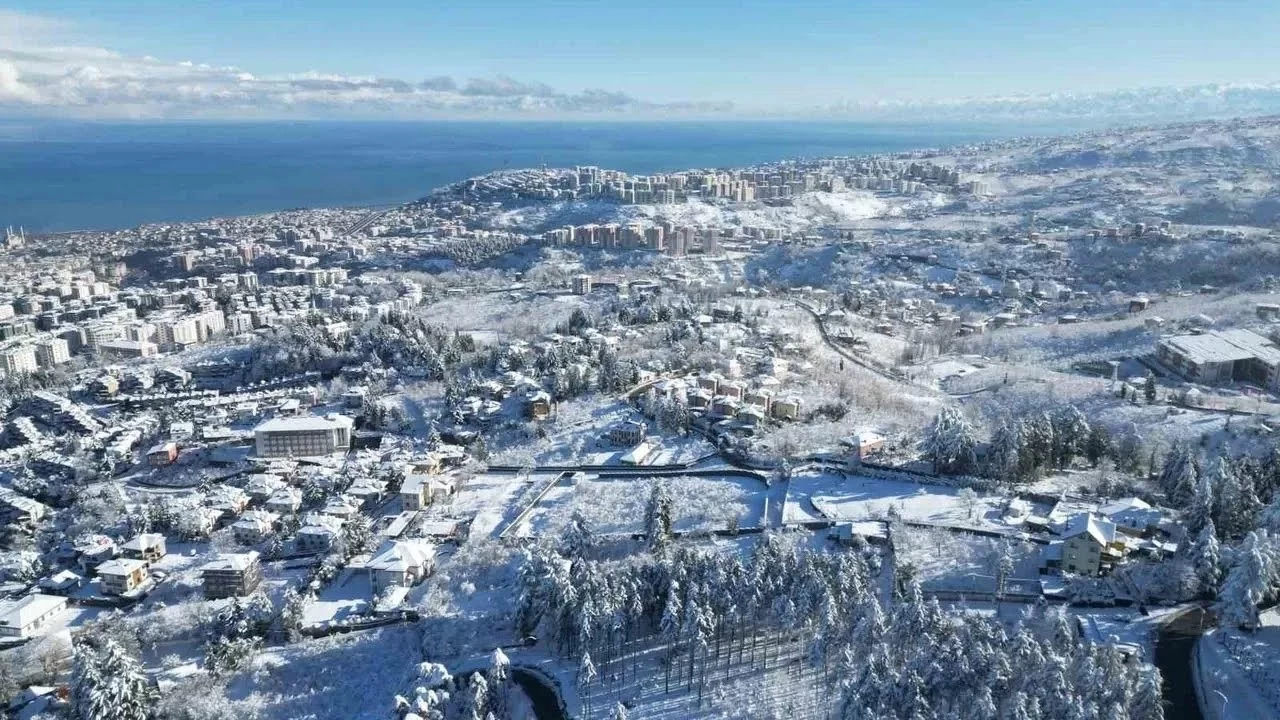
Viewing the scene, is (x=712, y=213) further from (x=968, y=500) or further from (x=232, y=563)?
(x=232, y=563)

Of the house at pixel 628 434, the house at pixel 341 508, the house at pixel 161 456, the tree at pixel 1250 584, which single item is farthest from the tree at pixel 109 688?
the tree at pixel 1250 584

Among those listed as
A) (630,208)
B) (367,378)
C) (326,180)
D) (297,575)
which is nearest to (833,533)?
(297,575)

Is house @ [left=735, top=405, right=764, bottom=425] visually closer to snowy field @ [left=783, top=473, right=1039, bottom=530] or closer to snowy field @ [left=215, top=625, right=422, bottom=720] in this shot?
snowy field @ [left=783, top=473, right=1039, bottom=530]

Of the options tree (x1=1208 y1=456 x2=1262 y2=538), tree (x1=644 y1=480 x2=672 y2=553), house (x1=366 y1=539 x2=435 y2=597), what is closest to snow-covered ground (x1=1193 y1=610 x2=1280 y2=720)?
tree (x1=1208 y1=456 x2=1262 y2=538)

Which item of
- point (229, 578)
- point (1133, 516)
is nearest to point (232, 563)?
point (229, 578)

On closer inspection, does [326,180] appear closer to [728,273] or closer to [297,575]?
[728,273]
